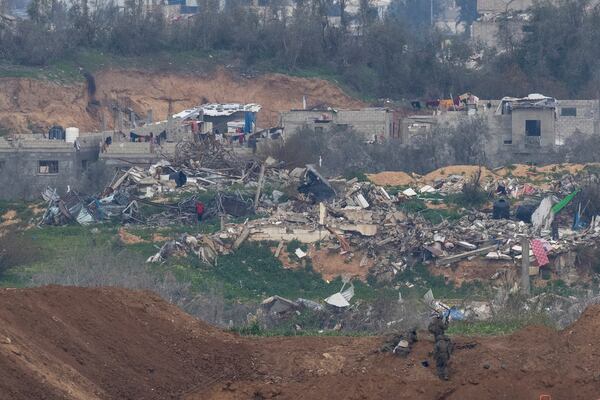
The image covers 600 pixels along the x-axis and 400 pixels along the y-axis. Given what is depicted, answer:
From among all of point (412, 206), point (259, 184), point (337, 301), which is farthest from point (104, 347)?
point (259, 184)

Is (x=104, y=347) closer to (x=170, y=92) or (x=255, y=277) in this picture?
(x=255, y=277)

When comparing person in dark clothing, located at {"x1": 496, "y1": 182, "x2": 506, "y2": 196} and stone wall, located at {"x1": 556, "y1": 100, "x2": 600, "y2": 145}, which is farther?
stone wall, located at {"x1": 556, "y1": 100, "x2": 600, "y2": 145}

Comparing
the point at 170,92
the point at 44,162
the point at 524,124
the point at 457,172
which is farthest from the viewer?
the point at 170,92

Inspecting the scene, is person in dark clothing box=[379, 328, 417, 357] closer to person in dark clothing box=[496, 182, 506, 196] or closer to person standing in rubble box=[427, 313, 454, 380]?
person standing in rubble box=[427, 313, 454, 380]

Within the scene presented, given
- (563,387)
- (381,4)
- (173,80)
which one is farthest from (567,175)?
(381,4)

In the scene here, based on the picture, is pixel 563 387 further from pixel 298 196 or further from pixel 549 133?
pixel 549 133

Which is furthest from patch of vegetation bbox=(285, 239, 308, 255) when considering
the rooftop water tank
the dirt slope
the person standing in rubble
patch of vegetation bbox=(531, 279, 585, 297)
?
the dirt slope
